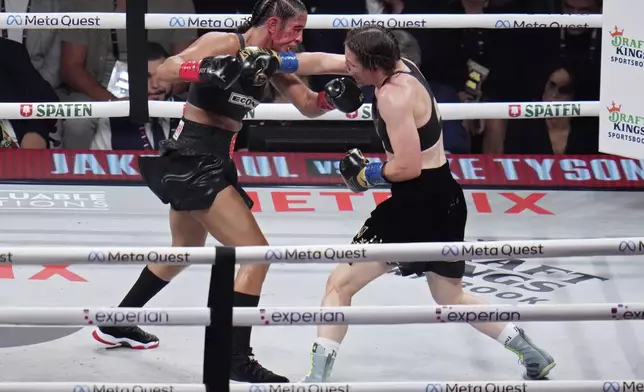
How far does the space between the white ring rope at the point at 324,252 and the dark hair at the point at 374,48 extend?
95cm

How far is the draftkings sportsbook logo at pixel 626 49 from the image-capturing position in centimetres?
497

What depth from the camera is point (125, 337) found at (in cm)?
426

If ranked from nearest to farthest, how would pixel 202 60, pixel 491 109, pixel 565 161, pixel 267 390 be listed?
pixel 267 390, pixel 202 60, pixel 491 109, pixel 565 161

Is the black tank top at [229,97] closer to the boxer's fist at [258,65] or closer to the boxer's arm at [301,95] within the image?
the boxer's fist at [258,65]

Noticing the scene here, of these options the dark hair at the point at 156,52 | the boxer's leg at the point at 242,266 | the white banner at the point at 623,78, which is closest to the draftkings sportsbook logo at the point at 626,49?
the white banner at the point at 623,78

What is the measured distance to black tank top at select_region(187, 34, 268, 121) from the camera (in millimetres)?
4098

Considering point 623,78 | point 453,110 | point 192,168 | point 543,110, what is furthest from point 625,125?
point 192,168

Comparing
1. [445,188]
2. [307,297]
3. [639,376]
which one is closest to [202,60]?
[445,188]

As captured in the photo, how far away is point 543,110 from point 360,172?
1.83 m

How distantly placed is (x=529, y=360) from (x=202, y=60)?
1510 millimetres

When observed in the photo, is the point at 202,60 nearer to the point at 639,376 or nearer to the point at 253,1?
the point at 639,376

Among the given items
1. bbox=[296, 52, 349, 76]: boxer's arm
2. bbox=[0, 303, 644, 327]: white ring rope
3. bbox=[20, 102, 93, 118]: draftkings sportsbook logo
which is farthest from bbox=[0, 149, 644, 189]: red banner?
bbox=[0, 303, 644, 327]: white ring rope

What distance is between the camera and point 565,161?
239 inches

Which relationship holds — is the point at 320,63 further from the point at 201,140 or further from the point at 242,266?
the point at 242,266
